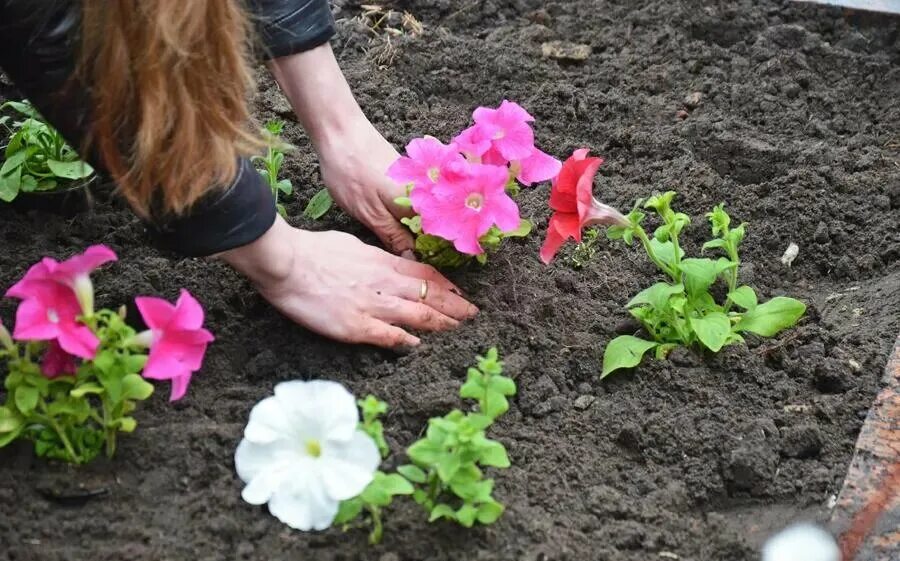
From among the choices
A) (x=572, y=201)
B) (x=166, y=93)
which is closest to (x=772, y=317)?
(x=572, y=201)

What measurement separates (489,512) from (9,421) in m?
0.73

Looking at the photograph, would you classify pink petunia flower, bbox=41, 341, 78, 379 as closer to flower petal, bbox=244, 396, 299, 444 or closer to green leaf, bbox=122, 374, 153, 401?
green leaf, bbox=122, 374, 153, 401

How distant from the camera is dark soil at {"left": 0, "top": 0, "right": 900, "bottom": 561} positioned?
5.67 feet

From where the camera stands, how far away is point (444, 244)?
2.23 meters

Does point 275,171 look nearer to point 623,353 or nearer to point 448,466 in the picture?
point 623,353

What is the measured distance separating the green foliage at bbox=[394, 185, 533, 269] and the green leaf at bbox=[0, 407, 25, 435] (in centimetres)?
84

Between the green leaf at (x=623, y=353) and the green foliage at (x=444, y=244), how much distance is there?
0.98 ft

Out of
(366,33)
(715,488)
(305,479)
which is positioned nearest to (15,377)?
(305,479)

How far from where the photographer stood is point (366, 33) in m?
3.26

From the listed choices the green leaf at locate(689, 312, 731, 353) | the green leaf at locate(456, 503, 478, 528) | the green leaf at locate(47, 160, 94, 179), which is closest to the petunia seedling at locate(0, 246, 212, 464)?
the green leaf at locate(456, 503, 478, 528)

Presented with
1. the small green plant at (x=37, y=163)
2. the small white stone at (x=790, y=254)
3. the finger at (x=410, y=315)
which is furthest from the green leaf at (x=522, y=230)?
the small green plant at (x=37, y=163)

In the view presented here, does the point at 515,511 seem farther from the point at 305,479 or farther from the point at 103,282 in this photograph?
the point at 103,282

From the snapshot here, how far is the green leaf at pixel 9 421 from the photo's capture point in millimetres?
1674

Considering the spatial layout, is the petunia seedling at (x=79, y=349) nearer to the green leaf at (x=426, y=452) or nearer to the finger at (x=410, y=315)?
the green leaf at (x=426, y=452)
